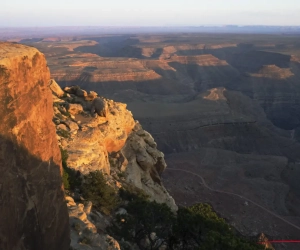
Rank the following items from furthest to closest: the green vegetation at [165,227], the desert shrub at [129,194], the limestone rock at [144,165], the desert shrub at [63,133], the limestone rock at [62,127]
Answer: the limestone rock at [144,165] → the limestone rock at [62,127] → the desert shrub at [63,133] → the desert shrub at [129,194] → the green vegetation at [165,227]

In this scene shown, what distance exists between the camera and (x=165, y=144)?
51344mm

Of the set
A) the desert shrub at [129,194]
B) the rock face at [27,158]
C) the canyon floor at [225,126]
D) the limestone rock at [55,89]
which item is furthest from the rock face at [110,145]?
the canyon floor at [225,126]

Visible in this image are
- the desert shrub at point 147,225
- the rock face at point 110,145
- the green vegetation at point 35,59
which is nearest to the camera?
the green vegetation at point 35,59

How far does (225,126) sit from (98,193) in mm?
44926

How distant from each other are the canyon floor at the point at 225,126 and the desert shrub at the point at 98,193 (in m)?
17.6

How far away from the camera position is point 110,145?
1739 centimetres

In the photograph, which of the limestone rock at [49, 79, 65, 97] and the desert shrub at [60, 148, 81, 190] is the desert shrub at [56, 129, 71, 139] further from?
the limestone rock at [49, 79, 65, 97]

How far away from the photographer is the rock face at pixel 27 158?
5.65 meters

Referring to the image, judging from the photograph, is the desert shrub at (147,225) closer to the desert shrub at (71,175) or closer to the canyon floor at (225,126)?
the desert shrub at (71,175)

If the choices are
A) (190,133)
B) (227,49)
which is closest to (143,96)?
(190,133)

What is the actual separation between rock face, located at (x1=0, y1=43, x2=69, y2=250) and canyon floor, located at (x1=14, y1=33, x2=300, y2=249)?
75.0 feet

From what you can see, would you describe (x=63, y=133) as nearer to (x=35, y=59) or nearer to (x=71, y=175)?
(x=71, y=175)

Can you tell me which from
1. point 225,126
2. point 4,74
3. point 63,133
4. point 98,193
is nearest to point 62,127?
point 63,133

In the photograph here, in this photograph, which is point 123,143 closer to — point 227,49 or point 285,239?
point 285,239
